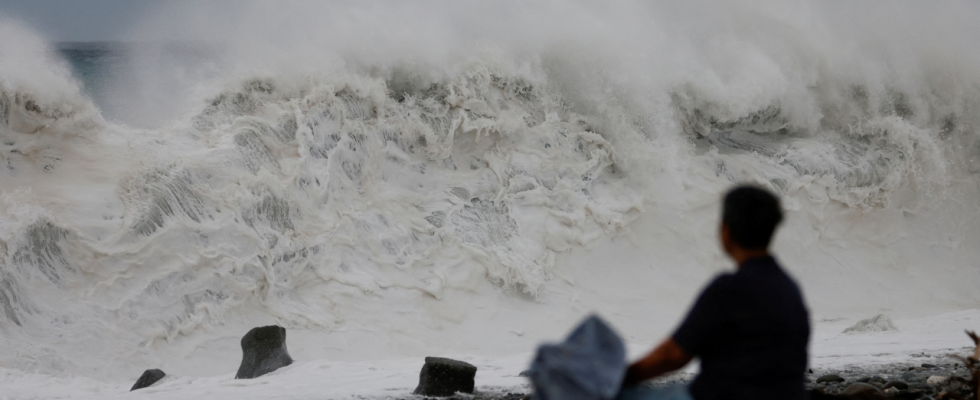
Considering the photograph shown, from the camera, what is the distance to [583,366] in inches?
57.9

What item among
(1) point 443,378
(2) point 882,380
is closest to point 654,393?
(1) point 443,378

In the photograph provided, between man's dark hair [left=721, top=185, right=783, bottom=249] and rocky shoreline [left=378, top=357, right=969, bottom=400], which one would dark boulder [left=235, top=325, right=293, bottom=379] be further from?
man's dark hair [left=721, top=185, right=783, bottom=249]

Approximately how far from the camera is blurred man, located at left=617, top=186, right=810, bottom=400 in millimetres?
1467

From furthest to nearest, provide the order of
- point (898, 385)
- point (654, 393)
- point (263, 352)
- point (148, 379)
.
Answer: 1. point (263, 352)
2. point (148, 379)
3. point (898, 385)
4. point (654, 393)

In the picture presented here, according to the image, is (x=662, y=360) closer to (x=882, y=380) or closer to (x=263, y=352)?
(x=882, y=380)

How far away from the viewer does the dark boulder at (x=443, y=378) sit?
4023 millimetres

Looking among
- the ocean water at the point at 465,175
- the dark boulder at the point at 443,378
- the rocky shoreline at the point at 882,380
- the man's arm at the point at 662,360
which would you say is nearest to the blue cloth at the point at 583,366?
the man's arm at the point at 662,360

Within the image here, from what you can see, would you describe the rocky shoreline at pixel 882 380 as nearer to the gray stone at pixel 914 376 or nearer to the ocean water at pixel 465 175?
the gray stone at pixel 914 376

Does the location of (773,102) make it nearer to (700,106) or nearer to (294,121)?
(700,106)

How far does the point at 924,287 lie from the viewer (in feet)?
29.2

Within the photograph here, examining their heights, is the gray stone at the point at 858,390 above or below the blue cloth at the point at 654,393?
below

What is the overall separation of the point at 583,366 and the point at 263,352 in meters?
4.01

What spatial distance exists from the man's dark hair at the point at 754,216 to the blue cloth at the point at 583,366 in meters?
0.38

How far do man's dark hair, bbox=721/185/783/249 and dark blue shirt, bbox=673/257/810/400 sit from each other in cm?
5
